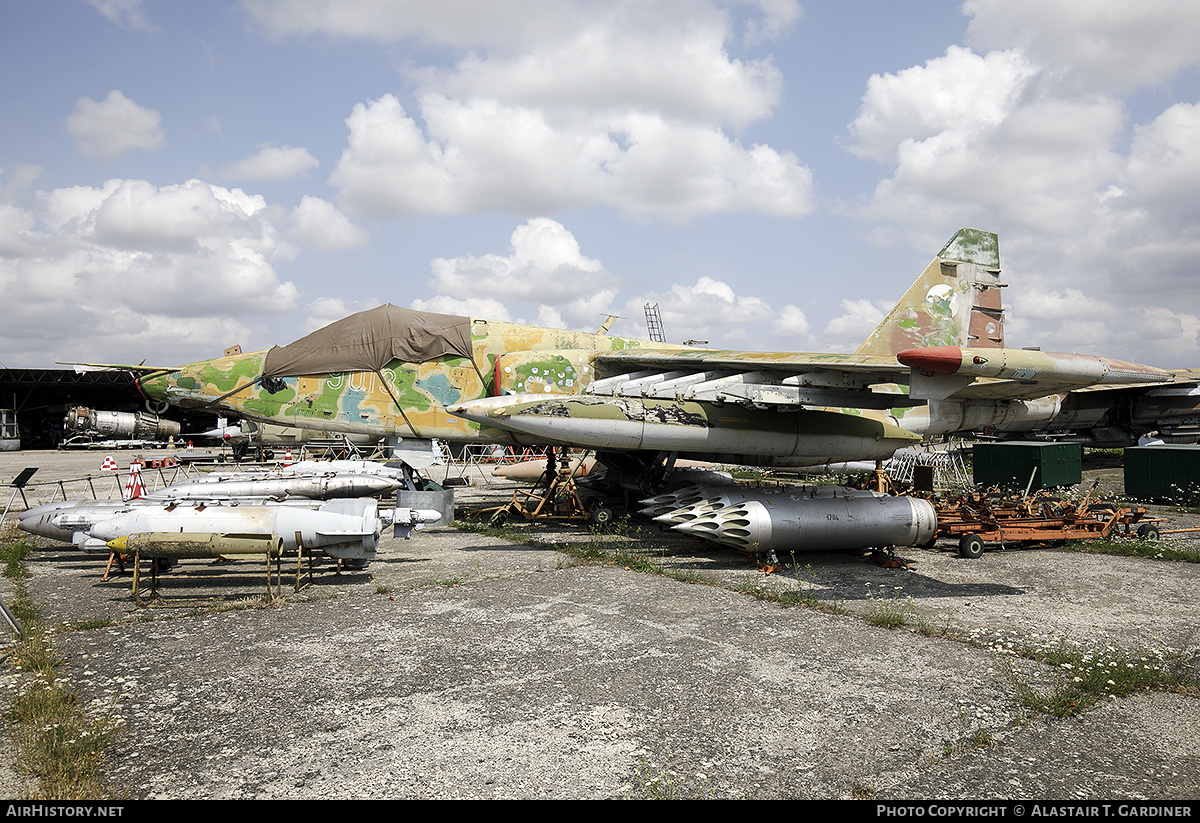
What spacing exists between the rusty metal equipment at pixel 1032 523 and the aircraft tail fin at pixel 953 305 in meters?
3.92

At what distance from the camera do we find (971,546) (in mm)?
10742

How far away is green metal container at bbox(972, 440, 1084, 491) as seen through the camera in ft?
56.7

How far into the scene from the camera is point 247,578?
899 centimetres

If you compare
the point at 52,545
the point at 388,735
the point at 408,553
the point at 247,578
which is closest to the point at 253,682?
the point at 388,735

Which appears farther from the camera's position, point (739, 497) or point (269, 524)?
point (739, 497)

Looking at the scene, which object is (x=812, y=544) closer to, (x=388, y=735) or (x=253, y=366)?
(x=388, y=735)

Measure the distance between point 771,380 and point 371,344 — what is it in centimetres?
758

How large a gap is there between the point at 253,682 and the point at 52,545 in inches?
351

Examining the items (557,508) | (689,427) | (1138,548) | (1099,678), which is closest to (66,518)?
(557,508)

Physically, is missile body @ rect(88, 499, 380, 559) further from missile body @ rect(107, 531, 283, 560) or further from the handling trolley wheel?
the handling trolley wheel

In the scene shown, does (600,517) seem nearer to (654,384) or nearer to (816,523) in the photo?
(654,384)

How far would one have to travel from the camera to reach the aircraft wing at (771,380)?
1070 centimetres

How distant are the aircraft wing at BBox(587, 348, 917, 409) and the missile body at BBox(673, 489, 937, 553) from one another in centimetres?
170

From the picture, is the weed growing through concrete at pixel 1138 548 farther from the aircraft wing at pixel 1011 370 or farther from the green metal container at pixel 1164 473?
the green metal container at pixel 1164 473
